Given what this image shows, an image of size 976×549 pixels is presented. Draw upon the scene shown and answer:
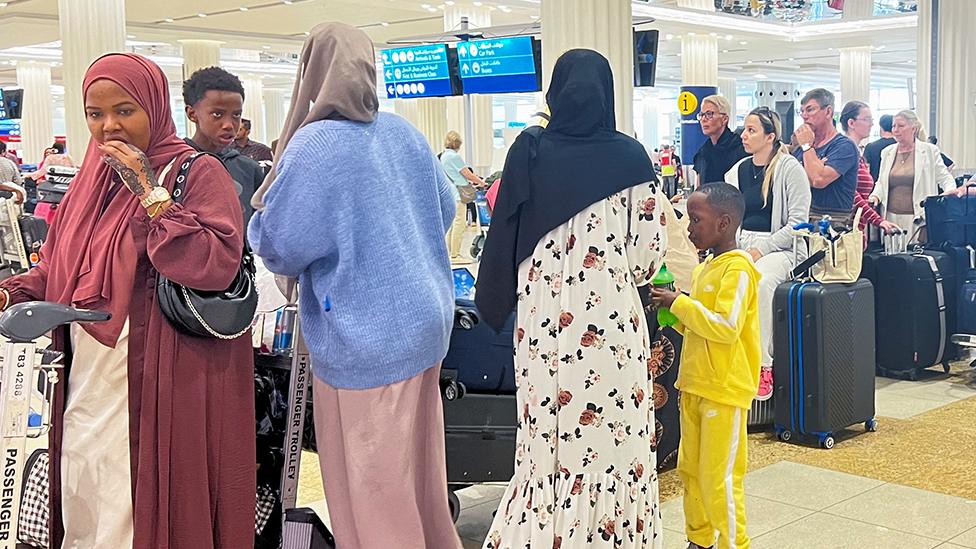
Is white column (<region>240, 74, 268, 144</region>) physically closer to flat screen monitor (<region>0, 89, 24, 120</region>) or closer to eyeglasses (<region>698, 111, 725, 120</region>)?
flat screen monitor (<region>0, 89, 24, 120</region>)

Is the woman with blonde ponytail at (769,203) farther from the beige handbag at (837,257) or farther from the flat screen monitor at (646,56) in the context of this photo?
the flat screen monitor at (646,56)

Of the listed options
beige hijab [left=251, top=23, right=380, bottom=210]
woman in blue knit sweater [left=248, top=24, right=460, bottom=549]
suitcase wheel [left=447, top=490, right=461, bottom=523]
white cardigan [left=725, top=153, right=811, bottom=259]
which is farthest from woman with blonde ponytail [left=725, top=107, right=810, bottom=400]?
beige hijab [left=251, top=23, right=380, bottom=210]

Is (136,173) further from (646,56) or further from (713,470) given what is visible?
(646,56)

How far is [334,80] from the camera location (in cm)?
262

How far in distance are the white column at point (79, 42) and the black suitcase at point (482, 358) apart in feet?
25.2

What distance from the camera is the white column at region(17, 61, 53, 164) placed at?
25.8 m

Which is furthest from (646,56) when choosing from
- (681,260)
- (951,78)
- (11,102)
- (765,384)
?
(11,102)

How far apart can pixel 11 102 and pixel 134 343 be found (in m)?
22.9

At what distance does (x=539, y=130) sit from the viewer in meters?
3.07

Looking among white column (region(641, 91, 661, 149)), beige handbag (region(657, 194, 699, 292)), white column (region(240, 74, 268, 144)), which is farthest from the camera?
white column (region(641, 91, 661, 149))

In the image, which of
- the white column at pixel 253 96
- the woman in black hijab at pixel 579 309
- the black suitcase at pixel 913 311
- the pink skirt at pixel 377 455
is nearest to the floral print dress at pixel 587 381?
the woman in black hijab at pixel 579 309

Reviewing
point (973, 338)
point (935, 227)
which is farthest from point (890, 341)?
point (935, 227)

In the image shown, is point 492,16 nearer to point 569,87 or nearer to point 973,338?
point 973,338

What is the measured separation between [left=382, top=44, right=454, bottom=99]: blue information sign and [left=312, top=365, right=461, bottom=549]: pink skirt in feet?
36.7
